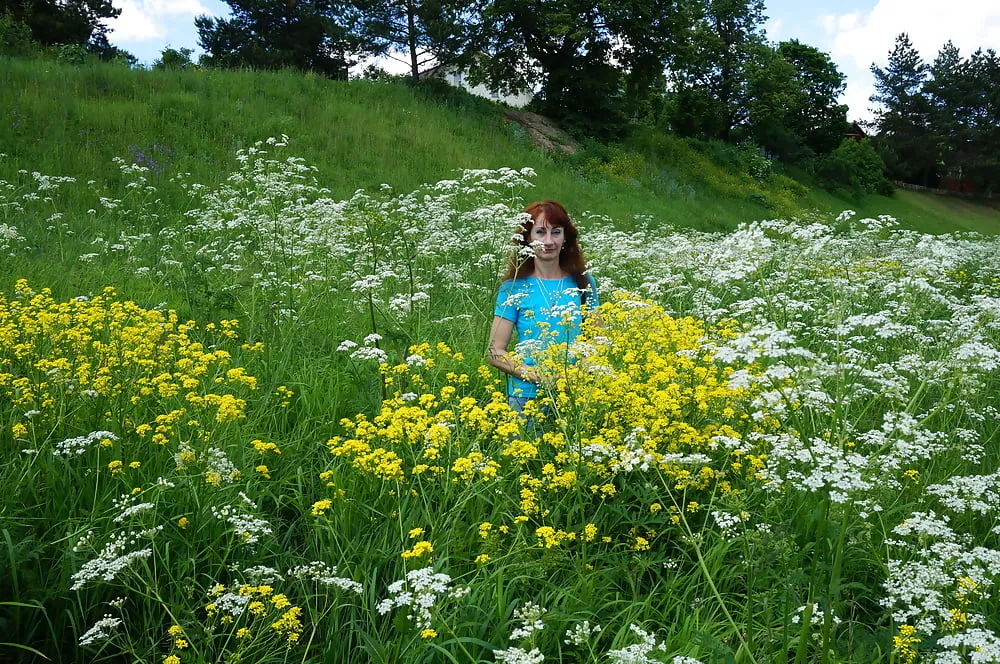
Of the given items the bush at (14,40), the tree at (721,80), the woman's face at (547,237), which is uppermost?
the tree at (721,80)

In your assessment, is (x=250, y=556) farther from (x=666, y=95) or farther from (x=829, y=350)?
(x=666, y=95)

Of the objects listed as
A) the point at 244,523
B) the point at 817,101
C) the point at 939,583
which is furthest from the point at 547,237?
the point at 817,101

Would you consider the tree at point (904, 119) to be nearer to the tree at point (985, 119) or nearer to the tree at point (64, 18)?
the tree at point (985, 119)

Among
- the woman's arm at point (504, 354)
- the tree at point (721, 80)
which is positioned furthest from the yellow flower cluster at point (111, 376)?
the tree at point (721, 80)

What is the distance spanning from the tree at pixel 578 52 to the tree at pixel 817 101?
17.6 metres

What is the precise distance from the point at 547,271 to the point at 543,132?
60.5ft

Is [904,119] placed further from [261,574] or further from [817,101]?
[261,574]

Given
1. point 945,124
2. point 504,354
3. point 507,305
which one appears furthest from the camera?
point 945,124

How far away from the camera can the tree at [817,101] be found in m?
41.1

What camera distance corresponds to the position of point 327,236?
5.83 metres

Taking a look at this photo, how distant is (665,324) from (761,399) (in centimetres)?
140

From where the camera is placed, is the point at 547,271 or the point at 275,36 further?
the point at 275,36

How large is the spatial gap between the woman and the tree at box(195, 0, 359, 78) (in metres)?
26.9

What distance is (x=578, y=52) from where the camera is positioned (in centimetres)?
2519
